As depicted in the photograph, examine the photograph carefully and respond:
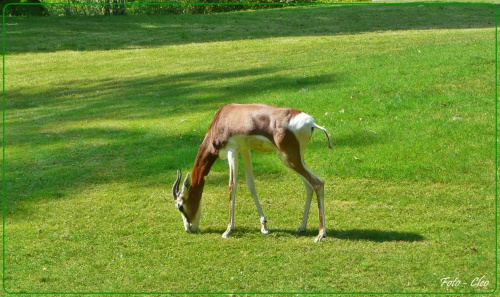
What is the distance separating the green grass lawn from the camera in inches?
337

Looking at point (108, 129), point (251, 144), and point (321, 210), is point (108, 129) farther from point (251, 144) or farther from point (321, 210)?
point (321, 210)

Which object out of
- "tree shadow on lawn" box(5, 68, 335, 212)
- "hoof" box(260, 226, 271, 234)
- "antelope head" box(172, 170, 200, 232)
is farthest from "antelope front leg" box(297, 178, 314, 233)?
"tree shadow on lawn" box(5, 68, 335, 212)

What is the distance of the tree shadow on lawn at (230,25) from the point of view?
25.1m

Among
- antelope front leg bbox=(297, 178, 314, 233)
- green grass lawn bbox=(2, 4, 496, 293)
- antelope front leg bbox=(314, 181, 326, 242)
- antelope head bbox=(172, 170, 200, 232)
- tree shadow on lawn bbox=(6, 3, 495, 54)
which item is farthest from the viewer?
tree shadow on lawn bbox=(6, 3, 495, 54)

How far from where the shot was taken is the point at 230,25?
27.0 m

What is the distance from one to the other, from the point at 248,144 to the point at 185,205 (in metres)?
1.24

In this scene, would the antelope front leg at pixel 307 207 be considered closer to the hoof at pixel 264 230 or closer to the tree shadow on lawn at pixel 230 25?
the hoof at pixel 264 230

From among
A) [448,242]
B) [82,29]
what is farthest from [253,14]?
[448,242]

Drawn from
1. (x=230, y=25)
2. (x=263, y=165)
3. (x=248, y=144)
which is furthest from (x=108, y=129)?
(x=230, y=25)

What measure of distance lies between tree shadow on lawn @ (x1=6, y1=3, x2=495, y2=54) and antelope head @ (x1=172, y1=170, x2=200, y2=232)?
15.8m

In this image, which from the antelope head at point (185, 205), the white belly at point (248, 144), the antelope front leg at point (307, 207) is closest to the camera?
the white belly at point (248, 144)

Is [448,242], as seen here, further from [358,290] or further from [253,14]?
[253,14]

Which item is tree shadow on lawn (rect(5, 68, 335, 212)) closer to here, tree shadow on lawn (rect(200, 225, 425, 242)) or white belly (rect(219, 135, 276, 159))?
tree shadow on lawn (rect(200, 225, 425, 242))

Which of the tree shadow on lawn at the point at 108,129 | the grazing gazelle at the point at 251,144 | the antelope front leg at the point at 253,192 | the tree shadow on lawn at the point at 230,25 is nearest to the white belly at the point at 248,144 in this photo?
the grazing gazelle at the point at 251,144
